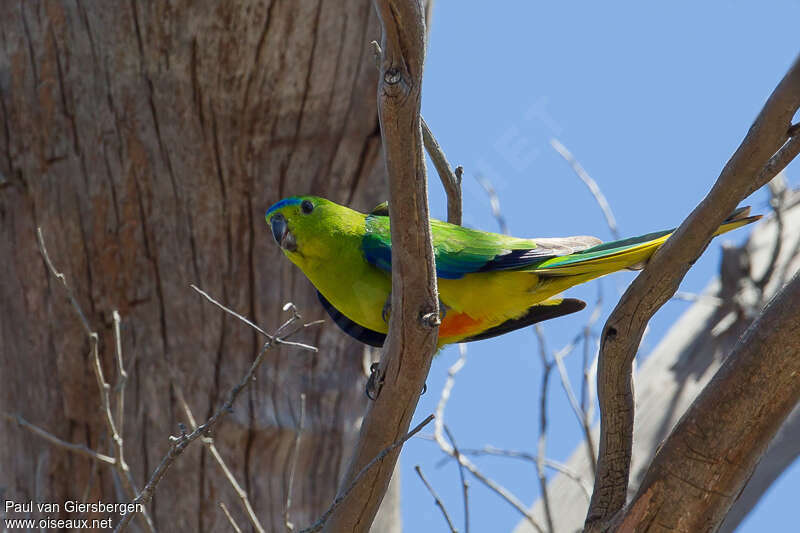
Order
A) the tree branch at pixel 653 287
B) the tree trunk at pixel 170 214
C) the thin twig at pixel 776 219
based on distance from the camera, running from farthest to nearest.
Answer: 1. the thin twig at pixel 776 219
2. the tree trunk at pixel 170 214
3. the tree branch at pixel 653 287

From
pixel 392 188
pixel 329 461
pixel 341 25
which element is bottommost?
pixel 329 461

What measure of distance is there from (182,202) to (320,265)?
35.7 inches

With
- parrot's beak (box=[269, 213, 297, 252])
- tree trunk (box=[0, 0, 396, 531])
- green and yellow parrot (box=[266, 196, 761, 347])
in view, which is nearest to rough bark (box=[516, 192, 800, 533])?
tree trunk (box=[0, 0, 396, 531])

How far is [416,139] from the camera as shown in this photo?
5.37 ft

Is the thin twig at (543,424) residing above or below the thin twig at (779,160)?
below

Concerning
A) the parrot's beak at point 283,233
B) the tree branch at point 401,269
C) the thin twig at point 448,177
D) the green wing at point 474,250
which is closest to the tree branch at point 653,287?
the tree branch at point 401,269

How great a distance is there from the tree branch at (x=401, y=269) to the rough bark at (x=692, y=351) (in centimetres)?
200

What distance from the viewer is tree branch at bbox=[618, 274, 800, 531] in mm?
1858

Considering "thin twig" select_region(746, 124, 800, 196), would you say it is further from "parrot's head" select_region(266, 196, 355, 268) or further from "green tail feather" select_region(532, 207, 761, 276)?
"parrot's head" select_region(266, 196, 355, 268)

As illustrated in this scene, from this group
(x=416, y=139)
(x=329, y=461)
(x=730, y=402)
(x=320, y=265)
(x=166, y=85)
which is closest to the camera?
(x=416, y=139)

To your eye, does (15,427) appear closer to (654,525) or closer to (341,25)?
(341,25)

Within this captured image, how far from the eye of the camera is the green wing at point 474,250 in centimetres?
265

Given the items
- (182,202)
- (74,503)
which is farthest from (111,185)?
(74,503)

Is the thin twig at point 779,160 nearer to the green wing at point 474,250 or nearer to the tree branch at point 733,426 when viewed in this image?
the tree branch at point 733,426
